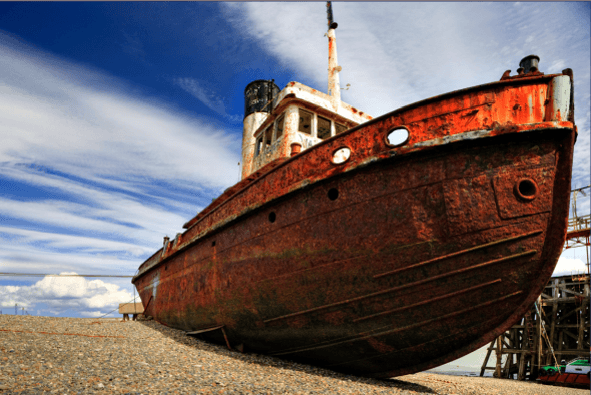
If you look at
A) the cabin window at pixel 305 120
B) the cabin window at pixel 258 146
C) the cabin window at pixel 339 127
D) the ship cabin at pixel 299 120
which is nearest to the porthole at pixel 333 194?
the ship cabin at pixel 299 120

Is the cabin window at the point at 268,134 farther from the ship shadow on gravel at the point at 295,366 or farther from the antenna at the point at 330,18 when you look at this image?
the ship shadow on gravel at the point at 295,366

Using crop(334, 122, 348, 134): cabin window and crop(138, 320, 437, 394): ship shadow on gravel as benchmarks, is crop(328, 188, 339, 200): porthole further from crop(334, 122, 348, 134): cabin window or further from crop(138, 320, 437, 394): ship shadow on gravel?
crop(334, 122, 348, 134): cabin window

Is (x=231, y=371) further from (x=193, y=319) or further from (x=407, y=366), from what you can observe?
(x=193, y=319)

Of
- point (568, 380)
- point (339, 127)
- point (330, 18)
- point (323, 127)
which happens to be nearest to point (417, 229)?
point (339, 127)

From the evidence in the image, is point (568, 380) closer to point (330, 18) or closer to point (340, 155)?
point (340, 155)

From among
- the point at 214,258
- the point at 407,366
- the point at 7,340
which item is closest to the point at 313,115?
the point at 214,258

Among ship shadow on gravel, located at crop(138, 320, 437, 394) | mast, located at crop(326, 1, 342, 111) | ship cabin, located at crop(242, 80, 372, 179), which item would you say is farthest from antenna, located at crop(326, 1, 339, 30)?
ship shadow on gravel, located at crop(138, 320, 437, 394)

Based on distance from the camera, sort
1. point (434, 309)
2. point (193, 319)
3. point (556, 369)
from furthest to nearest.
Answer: point (556, 369) < point (193, 319) < point (434, 309)

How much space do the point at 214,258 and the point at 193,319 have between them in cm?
196

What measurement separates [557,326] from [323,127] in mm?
14767

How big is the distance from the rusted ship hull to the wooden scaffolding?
1270 centimetres

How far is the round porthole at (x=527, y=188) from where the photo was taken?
3.77 m

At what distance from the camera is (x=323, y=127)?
8680mm

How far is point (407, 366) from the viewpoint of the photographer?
4633 mm
